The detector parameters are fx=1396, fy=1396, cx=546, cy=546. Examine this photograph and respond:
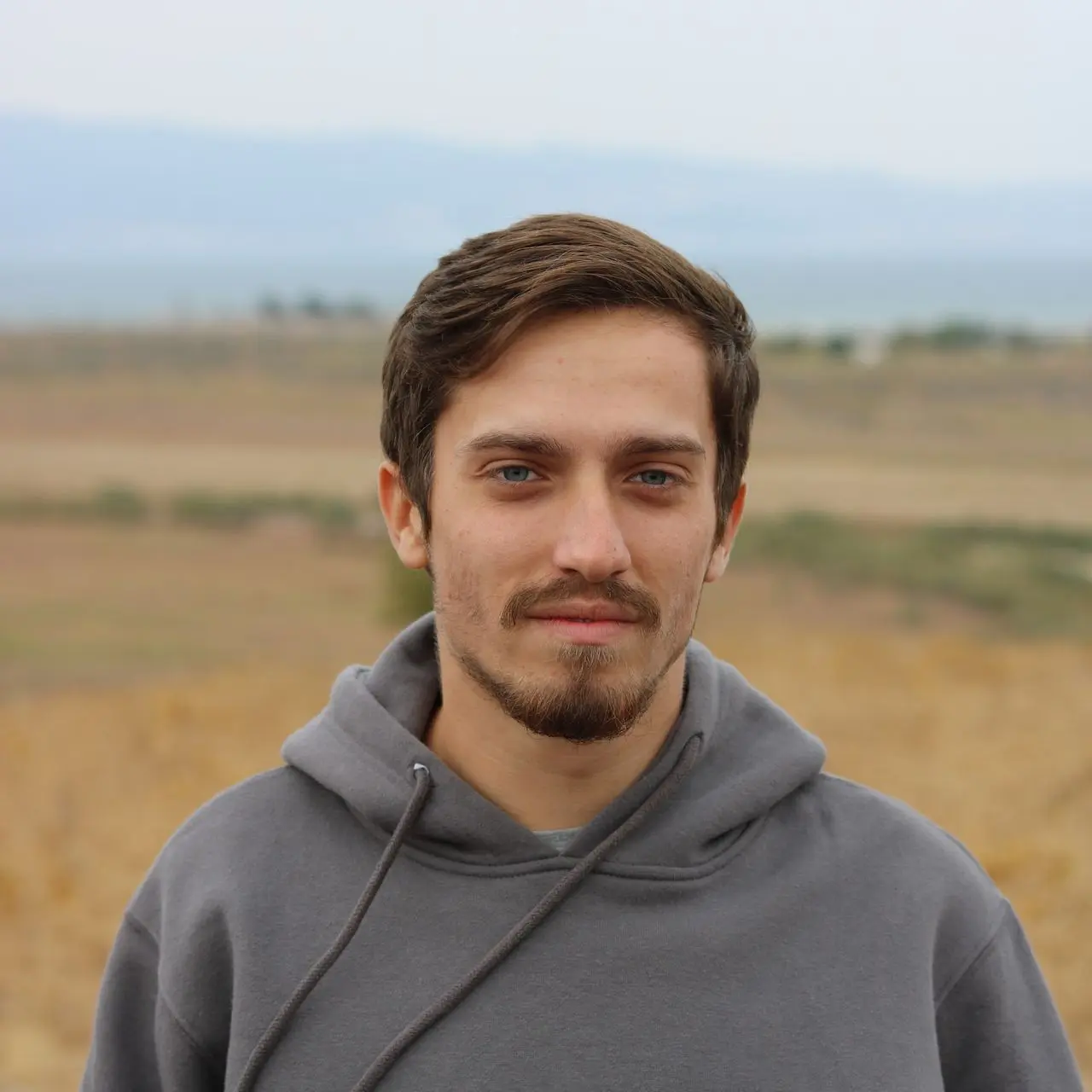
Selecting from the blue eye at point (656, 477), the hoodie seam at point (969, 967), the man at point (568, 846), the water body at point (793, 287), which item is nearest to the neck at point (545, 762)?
the man at point (568, 846)

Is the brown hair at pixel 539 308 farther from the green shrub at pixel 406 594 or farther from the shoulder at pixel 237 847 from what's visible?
the green shrub at pixel 406 594

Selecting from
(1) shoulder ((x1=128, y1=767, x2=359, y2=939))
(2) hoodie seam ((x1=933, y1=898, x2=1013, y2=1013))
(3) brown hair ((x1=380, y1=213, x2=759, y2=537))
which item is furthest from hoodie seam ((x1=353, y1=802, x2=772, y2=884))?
(3) brown hair ((x1=380, y1=213, x2=759, y2=537))

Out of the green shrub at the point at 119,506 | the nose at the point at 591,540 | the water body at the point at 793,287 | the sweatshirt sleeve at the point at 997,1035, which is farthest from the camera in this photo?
the water body at the point at 793,287

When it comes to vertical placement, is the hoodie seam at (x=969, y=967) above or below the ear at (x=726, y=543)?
below

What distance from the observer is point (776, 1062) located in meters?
1.60

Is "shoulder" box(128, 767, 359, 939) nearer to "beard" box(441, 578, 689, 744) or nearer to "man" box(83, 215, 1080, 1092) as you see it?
"man" box(83, 215, 1080, 1092)

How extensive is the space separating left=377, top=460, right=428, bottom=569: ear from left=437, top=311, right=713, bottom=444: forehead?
0.18 m

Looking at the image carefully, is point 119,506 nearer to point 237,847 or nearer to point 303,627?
point 303,627

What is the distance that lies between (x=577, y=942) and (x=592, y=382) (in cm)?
67

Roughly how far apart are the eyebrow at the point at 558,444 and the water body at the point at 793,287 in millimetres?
85021

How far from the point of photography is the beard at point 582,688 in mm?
1625

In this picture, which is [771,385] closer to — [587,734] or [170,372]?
[170,372]

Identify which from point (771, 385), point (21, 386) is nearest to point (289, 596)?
point (771, 385)

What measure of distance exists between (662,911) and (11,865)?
27.9ft
